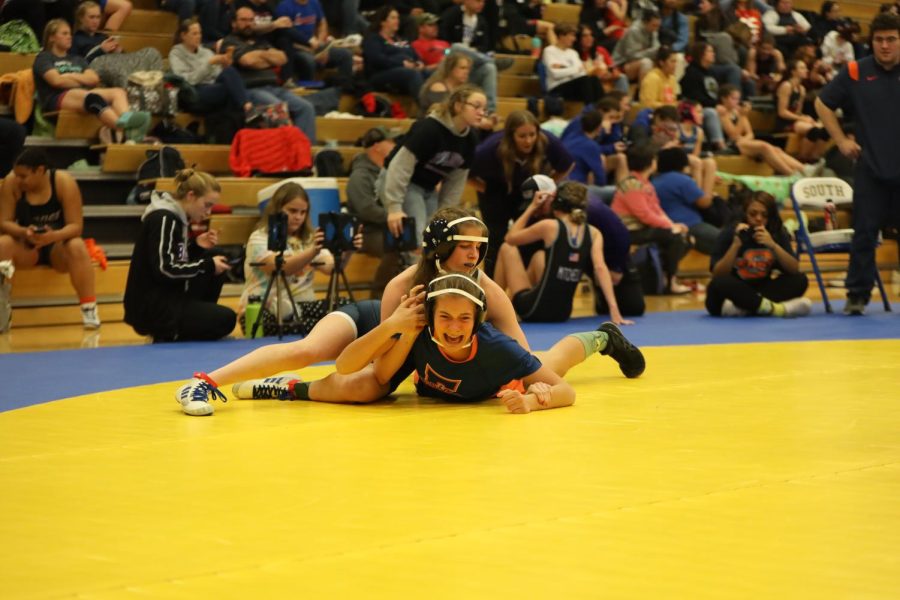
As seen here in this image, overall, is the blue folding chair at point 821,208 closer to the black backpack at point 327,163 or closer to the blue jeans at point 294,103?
the black backpack at point 327,163

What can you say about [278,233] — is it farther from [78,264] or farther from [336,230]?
[78,264]

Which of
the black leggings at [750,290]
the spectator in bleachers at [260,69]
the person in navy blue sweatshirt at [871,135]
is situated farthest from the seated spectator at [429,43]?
the person in navy blue sweatshirt at [871,135]

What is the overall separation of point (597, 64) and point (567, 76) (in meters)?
0.60

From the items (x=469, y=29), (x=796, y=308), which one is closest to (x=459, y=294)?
(x=796, y=308)

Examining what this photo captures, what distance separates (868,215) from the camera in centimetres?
879

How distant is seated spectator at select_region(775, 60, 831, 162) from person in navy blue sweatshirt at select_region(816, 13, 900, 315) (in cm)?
603

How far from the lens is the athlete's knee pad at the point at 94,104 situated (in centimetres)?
1038

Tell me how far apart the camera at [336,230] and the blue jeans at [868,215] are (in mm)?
3378

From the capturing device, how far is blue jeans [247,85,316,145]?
1122 centimetres

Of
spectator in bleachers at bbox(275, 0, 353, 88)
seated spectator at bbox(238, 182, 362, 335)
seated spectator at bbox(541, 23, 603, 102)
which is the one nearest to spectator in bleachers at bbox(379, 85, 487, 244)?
seated spectator at bbox(238, 182, 362, 335)

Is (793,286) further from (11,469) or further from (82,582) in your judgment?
(82,582)

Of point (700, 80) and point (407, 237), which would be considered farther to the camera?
point (700, 80)

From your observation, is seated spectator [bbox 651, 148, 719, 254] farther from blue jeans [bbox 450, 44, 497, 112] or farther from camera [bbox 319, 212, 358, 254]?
camera [bbox 319, 212, 358, 254]

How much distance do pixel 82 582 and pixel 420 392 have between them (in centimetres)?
268
